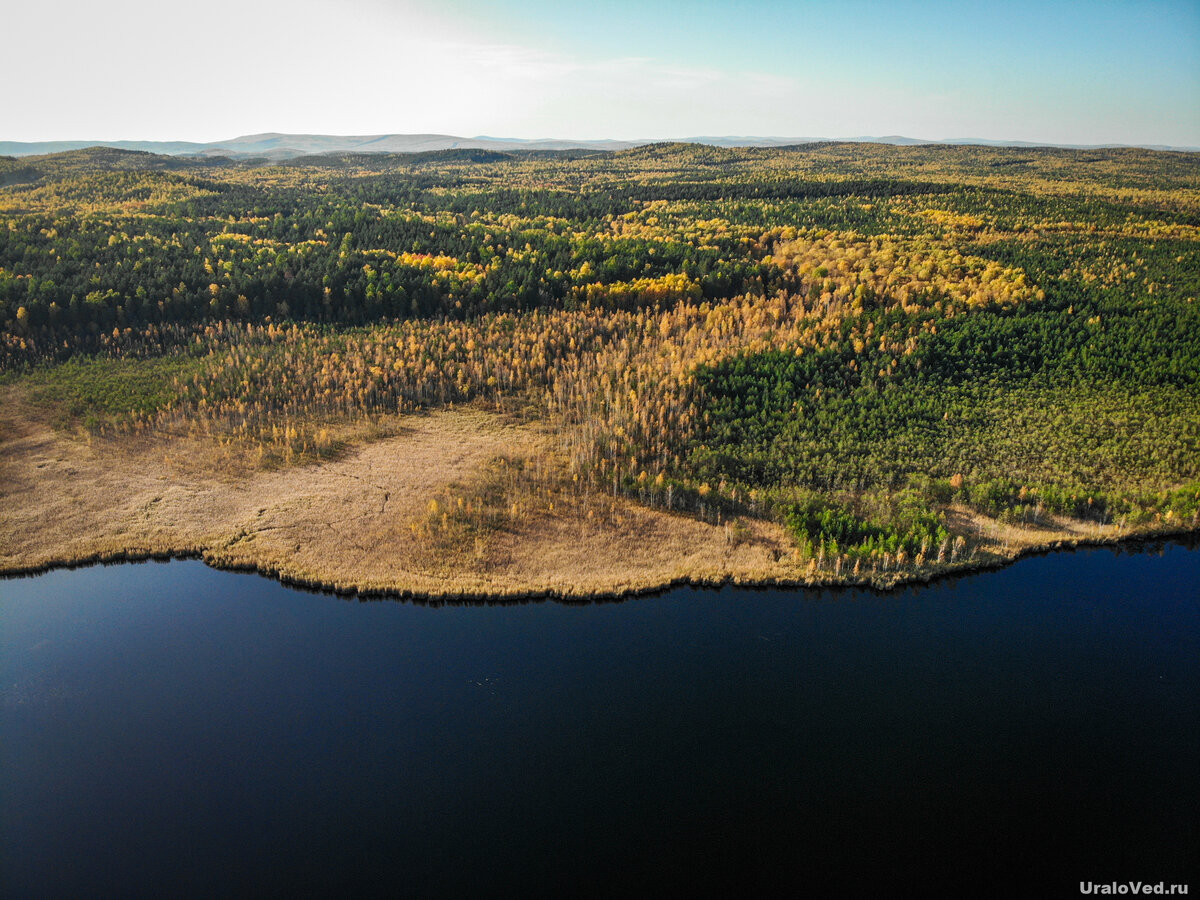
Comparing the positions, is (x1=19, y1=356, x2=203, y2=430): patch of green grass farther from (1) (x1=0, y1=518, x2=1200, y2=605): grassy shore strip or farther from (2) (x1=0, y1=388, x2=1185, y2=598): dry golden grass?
(1) (x1=0, y1=518, x2=1200, y2=605): grassy shore strip

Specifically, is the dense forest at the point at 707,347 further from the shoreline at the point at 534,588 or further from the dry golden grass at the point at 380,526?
the dry golden grass at the point at 380,526

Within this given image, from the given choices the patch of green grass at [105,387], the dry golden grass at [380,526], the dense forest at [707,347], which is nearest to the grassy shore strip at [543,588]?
the dry golden grass at [380,526]

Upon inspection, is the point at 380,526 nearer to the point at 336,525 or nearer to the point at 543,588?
the point at 336,525

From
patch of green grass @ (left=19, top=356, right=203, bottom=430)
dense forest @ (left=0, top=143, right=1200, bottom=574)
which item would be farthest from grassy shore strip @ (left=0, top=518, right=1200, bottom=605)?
patch of green grass @ (left=19, top=356, right=203, bottom=430)

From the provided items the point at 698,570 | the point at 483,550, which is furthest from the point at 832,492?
the point at 483,550

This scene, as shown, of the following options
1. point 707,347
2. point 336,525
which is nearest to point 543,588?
point 336,525
